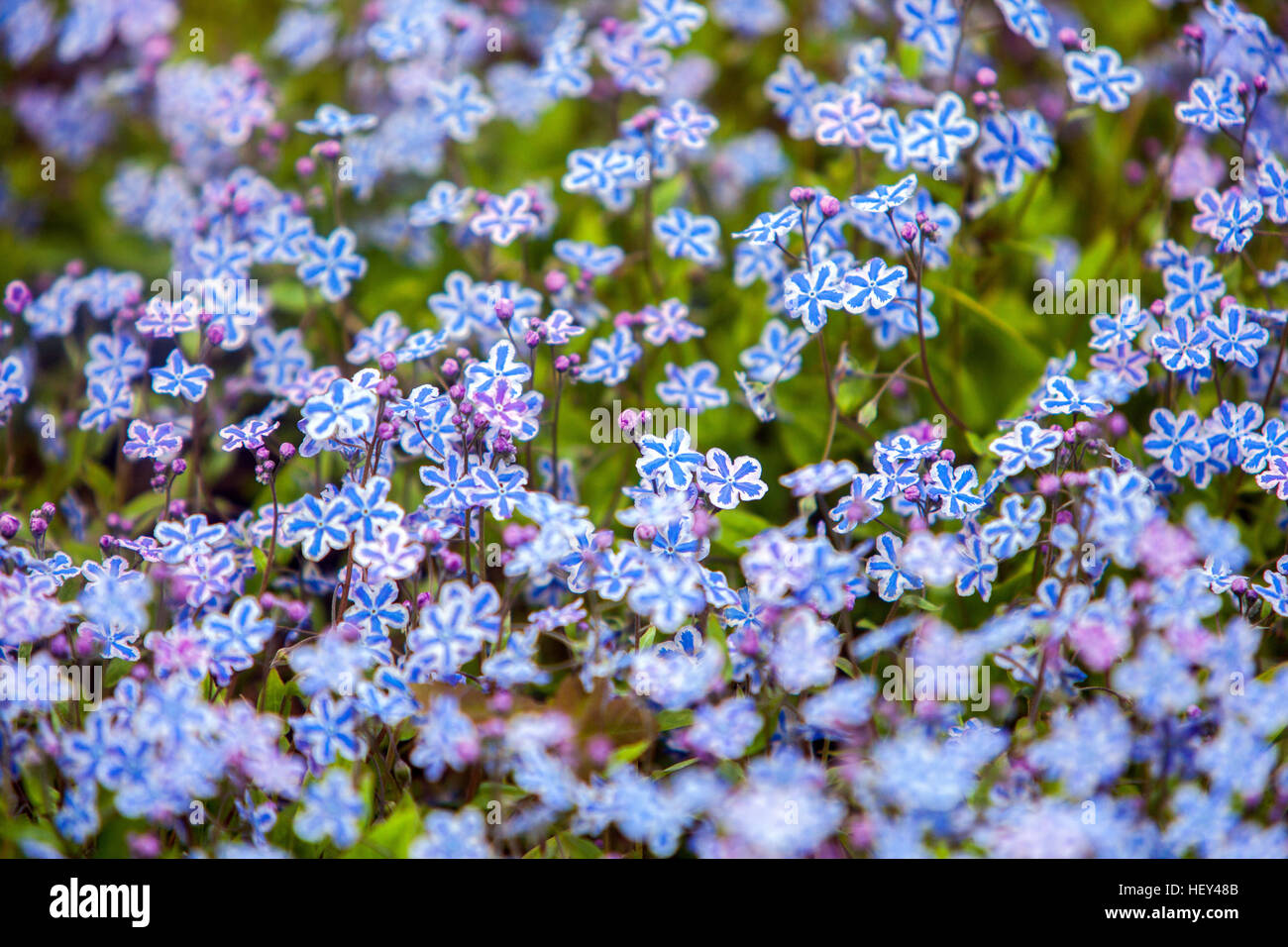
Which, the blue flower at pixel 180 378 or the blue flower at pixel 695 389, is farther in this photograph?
Answer: the blue flower at pixel 695 389

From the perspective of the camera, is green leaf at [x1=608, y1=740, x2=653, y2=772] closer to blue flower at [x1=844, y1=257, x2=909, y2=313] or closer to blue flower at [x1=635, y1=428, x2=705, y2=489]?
blue flower at [x1=635, y1=428, x2=705, y2=489]

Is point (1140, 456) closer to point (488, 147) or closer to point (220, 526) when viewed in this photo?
point (220, 526)

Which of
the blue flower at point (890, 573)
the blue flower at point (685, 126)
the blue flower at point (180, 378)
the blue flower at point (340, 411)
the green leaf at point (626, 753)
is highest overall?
the blue flower at point (685, 126)

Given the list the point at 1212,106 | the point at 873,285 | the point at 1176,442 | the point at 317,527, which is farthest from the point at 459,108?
the point at 1176,442

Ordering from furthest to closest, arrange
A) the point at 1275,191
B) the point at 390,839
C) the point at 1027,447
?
the point at 1275,191
the point at 1027,447
the point at 390,839

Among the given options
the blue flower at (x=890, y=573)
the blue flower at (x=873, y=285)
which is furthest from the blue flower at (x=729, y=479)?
the blue flower at (x=873, y=285)

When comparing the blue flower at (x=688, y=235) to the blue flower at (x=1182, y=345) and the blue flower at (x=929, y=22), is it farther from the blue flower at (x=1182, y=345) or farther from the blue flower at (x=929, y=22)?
the blue flower at (x=1182, y=345)

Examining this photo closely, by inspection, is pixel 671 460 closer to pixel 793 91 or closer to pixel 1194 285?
pixel 1194 285

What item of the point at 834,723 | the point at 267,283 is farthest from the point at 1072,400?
the point at 267,283

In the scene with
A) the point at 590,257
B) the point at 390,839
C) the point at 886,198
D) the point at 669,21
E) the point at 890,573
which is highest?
the point at 669,21
